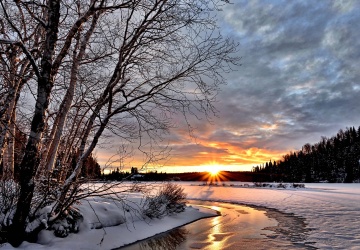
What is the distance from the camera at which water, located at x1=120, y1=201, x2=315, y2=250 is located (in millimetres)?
10229

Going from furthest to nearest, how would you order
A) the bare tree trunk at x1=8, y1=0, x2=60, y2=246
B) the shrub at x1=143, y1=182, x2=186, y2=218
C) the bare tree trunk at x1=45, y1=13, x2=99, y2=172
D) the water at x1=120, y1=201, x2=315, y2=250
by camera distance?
1. the shrub at x1=143, y1=182, x2=186, y2=218
2. the water at x1=120, y1=201, x2=315, y2=250
3. the bare tree trunk at x1=45, y1=13, x2=99, y2=172
4. the bare tree trunk at x1=8, y1=0, x2=60, y2=246

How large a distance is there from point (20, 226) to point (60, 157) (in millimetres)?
4860

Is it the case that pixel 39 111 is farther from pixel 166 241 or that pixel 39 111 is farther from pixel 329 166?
pixel 329 166

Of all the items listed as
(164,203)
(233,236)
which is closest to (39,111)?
(233,236)

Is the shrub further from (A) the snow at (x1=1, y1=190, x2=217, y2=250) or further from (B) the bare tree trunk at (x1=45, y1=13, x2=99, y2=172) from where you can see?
(B) the bare tree trunk at (x1=45, y1=13, x2=99, y2=172)

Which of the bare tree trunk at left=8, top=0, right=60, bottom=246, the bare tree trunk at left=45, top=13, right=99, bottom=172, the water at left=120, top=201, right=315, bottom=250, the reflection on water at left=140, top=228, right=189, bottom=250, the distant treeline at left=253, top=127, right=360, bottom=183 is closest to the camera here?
the bare tree trunk at left=8, top=0, right=60, bottom=246

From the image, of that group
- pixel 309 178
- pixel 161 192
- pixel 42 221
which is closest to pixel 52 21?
pixel 42 221

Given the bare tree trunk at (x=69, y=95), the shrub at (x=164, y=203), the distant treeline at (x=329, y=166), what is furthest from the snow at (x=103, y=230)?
the distant treeline at (x=329, y=166)

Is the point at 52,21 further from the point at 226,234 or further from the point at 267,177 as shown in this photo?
the point at 267,177

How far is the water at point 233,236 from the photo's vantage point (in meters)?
10.2

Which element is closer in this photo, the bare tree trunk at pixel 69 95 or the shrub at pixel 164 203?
the bare tree trunk at pixel 69 95

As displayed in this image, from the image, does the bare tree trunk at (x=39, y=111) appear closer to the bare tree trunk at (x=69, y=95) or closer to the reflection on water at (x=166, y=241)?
the bare tree trunk at (x=69, y=95)

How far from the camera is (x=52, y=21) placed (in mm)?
7199

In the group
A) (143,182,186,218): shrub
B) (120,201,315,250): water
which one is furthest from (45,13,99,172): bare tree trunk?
(143,182,186,218): shrub
